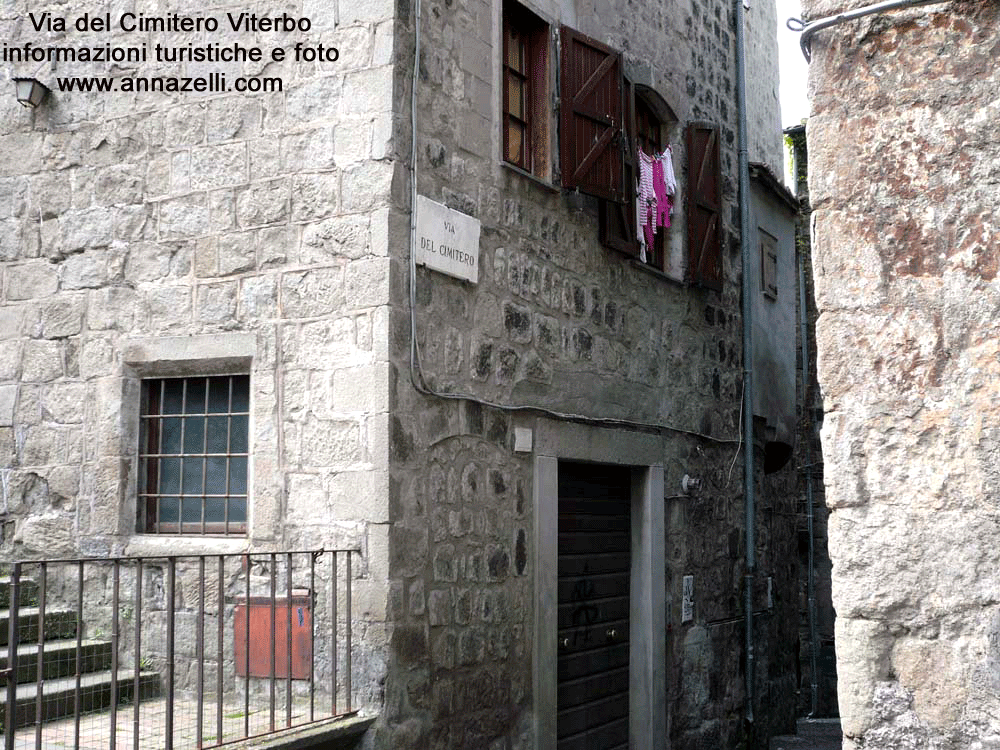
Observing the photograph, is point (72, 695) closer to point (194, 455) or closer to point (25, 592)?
point (25, 592)

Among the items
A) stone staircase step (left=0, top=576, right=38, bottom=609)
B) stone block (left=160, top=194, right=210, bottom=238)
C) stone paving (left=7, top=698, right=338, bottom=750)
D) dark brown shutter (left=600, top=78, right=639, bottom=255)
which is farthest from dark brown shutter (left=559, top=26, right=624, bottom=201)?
stone staircase step (left=0, top=576, right=38, bottom=609)

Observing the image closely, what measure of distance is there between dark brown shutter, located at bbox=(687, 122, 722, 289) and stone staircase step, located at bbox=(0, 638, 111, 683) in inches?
196

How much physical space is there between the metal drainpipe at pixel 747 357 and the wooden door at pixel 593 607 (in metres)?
1.84

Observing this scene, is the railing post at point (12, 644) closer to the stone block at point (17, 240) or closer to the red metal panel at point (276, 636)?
the red metal panel at point (276, 636)

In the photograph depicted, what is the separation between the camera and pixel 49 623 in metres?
6.13

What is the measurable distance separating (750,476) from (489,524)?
154 inches

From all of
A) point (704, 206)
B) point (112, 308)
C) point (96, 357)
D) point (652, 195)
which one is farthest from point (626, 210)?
point (96, 357)

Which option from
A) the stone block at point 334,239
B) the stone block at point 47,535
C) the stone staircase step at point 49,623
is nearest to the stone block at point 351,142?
the stone block at point 334,239

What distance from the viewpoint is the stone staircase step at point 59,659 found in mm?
5555

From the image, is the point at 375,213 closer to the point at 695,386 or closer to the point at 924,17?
the point at 924,17

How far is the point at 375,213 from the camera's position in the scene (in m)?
5.56

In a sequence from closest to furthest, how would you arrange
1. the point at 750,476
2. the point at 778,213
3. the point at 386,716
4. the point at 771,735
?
the point at 386,716
the point at 750,476
the point at 771,735
the point at 778,213

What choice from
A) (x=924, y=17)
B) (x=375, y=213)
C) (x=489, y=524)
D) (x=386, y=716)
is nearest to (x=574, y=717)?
(x=489, y=524)

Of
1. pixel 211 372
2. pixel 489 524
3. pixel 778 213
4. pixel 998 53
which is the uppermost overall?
pixel 778 213
